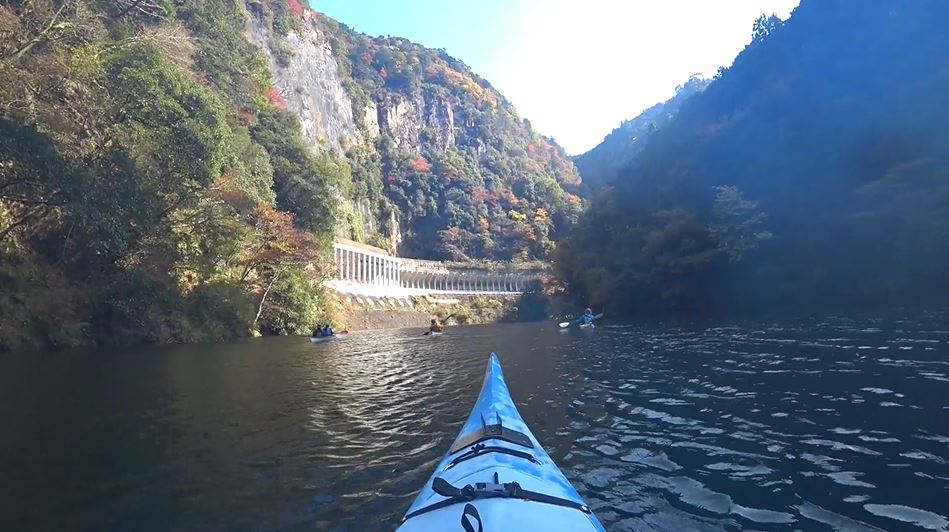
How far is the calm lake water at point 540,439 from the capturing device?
5.09m

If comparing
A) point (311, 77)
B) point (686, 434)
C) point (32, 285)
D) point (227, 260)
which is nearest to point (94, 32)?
point (32, 285)

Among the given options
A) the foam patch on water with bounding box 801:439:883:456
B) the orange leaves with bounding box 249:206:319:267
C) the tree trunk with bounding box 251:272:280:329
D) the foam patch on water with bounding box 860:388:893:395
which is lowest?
the foam patch on water with bounding box 801:439:883:456

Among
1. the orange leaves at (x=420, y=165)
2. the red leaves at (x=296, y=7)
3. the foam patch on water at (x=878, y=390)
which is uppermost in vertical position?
the red leaves at (x=296, y=7)

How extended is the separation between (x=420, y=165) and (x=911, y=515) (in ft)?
370

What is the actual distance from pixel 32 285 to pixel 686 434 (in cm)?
2802

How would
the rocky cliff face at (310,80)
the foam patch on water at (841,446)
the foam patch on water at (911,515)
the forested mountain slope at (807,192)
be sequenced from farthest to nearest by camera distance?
the rocky cliff face at (310,80)
the forested mountain slope at (807,192)
the foam patch on water at (841,446)
the foam patch on water at (911,515)

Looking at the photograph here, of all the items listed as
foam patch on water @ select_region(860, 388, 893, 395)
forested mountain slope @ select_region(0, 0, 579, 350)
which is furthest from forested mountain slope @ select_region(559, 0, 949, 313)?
forested mountain slope @ select_region(0, 0, 579, 350)

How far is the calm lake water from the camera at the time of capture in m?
5.09

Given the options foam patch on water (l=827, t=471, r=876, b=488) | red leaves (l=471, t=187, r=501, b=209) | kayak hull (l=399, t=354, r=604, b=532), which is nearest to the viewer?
kayak hull (l=399, t=354, r=604, b=532)

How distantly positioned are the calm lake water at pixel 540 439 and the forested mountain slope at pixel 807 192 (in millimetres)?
22198

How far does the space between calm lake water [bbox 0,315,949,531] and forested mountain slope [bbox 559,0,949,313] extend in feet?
72.8

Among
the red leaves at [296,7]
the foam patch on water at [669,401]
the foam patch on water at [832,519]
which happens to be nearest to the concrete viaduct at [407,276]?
the foam patch on water at [669,401]

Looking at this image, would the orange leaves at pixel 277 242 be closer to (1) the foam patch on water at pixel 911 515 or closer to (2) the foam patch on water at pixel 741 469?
(2) the foam patch on water at pixel 741 469

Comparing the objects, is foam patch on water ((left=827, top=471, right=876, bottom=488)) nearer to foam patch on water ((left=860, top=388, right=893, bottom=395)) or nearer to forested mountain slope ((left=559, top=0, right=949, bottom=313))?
foam patch on water ((left=860, top=388, right=893, bottom=395))
